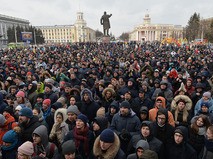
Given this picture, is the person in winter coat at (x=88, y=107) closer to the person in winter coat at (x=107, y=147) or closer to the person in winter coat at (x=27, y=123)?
the person in winter coat at (x=27, y=123)

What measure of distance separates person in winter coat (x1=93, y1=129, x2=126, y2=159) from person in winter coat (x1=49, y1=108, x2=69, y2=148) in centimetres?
95

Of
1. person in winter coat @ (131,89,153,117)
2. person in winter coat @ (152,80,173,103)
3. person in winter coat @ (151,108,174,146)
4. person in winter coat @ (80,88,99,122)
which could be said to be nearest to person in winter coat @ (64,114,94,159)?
person in winter coat @ (151,108,174,146)

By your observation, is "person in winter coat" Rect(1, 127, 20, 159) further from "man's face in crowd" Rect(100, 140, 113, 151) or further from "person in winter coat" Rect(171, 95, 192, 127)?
"person in winter coat" Rect(171, 95, 192, 127)

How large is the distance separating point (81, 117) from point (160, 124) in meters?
1.29

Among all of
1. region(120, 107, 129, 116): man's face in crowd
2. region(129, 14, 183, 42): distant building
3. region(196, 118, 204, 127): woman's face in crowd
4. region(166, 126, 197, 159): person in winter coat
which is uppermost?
region(129, 14, 183, 42): distant building

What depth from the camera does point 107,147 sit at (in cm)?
293

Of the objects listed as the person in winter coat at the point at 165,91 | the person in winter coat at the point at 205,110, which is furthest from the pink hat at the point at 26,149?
the person in winter coat at the point at 165,91

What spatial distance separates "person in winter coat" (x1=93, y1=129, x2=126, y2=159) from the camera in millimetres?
2883

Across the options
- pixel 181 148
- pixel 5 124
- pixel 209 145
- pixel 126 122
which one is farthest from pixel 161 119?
pixel 5 124

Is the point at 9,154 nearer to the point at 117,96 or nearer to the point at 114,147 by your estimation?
the point at 114,147

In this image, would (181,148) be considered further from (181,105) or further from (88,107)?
(88,107)

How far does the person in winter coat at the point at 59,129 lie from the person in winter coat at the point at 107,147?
3.13 feet

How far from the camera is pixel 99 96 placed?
21.5 feet

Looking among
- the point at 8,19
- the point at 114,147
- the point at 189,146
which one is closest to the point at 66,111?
the point at 114,147
